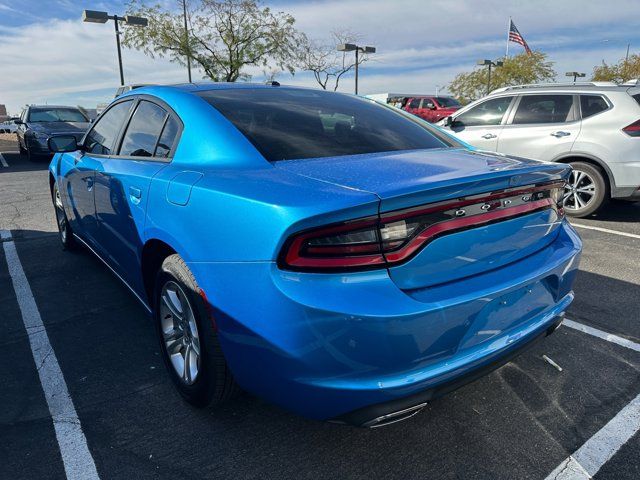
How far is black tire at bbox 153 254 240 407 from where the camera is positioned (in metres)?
2.08

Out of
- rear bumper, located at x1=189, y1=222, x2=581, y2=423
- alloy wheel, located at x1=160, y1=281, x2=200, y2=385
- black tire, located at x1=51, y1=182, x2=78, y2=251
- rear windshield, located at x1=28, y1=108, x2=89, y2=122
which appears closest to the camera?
rear bumper, located at x1=189, y1=222, x2=581, y2=423

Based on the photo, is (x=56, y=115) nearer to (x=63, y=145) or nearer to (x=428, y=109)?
(x=63, y=145)

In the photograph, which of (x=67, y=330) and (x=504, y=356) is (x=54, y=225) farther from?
(x=504, y=356)

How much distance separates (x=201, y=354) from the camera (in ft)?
7.15

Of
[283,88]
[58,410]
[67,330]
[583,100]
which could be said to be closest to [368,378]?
[58,410]

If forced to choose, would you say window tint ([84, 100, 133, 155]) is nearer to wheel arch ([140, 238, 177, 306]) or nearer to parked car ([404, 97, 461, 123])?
wheel arch ([140, 238, 177, 306])

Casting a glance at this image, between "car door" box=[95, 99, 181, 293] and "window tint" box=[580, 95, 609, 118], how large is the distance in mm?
A: 5774

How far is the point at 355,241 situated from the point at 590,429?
1544 mm

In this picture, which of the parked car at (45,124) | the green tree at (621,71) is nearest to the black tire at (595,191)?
the parked car at (45,124)

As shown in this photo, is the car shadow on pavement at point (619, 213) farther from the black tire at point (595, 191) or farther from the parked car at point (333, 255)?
the parked car at point (333, 255)

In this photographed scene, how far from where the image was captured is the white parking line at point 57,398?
2070 mm

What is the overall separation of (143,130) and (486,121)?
5874 millimetres

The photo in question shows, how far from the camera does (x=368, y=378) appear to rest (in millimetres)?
1672

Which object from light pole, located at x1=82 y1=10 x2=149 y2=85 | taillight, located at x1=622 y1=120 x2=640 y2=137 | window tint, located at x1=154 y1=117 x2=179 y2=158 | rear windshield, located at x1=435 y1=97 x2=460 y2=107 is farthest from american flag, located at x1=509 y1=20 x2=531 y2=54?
window tint, located at x1=154 y1=117 x2=179 y2=158
